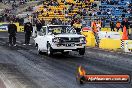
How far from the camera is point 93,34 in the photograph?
27125 mm

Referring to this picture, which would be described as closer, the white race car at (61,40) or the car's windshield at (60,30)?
the white race car at (61,40)

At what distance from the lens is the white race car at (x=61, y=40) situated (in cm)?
1838

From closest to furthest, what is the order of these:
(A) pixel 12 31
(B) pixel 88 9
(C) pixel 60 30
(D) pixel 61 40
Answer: (D) pixel 61 40 < (C) pixel 60 30 < (A) pixel 12 31 < (B) pixel 88 9

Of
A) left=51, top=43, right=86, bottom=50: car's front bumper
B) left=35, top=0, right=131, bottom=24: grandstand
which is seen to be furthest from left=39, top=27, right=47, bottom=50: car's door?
left=35, top=0, right=131, bottom=24: grandstand

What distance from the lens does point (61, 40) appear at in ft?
60.3

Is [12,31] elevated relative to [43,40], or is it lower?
lower

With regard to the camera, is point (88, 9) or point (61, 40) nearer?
point (61, 40)

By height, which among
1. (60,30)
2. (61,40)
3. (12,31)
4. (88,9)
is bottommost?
(12,31)

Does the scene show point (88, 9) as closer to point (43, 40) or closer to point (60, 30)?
point (43, 40)

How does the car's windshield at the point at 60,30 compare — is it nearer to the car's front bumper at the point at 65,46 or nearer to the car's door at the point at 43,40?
the car's door at the point at 43,40

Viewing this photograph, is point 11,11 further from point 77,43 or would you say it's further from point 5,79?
point 5,79

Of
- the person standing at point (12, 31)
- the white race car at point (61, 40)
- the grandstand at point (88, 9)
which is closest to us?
the white race car at point (61, 40)

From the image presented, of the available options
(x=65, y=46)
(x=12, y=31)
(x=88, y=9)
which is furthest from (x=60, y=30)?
(x=88, y=9)

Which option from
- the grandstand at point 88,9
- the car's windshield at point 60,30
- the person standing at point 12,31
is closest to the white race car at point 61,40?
the car's windshield at point 60,30
